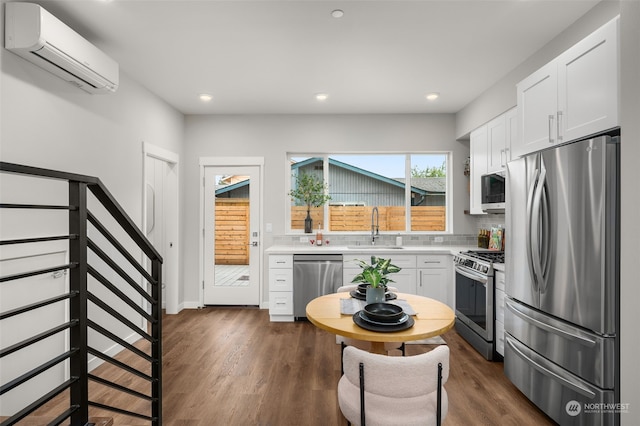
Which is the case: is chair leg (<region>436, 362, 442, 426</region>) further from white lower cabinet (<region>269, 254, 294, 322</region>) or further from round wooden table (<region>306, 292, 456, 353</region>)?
white lower cabinet (<region>269, 254, 294, 322</region>)

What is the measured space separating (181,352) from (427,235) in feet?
11.1

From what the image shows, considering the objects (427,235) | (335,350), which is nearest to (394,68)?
(427,235)

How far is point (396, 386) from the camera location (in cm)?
154

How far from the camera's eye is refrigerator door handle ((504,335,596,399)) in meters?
1.95

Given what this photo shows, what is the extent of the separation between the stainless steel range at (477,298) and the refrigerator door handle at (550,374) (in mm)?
506

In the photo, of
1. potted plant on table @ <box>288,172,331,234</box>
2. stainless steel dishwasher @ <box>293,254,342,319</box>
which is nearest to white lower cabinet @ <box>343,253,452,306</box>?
stainless steel dishwasher @ <box>293,254,342,319</box>

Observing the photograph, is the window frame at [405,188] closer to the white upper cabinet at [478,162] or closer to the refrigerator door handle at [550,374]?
the white upper cabinet at [478,162]

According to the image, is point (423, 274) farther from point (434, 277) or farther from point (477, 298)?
point (477, 298)

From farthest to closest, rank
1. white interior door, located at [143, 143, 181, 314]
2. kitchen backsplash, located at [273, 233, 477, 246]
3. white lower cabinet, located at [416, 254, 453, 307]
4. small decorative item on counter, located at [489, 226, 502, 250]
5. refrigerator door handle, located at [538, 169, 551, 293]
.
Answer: kitchen backsplash, located at [273, 233, 477, 246] → white interior door, located at [143, 143, 181, 314] → white lower cabinet, located at [416, 254, 453, 307] → small decorative item on counter, located at [489, 226, 502, 250] → refrigerator door handle, located at [538, 169, 551, 293]

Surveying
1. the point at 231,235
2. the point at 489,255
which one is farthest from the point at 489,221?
the point at 231,235

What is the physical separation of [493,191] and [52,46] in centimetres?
391

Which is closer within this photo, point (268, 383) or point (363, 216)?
point (268, 383)

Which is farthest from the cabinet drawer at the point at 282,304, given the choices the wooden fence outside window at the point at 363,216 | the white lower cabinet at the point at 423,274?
the wooden fence outside window at the point at 363,216

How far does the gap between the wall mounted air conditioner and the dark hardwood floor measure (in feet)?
7.57
